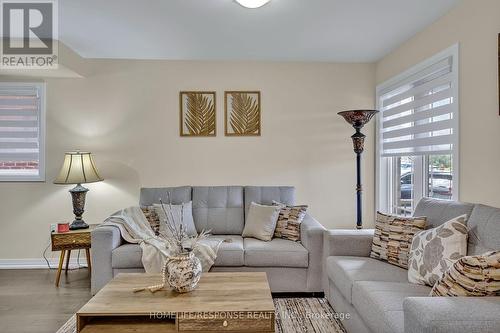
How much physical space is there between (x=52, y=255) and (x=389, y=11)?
4407 millimetres

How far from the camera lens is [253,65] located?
4152mm

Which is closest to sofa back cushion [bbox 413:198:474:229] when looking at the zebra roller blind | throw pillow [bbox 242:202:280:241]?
the zebra roller blind

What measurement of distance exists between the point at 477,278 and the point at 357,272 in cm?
85

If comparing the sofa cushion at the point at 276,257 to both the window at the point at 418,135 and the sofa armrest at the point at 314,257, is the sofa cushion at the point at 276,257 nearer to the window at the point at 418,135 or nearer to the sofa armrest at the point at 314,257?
the sofa armrest at the point at 314,257

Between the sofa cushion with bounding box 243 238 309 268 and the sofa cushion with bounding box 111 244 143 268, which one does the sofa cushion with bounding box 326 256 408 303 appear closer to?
the sofa cushion with bounding box 243 238 309 268

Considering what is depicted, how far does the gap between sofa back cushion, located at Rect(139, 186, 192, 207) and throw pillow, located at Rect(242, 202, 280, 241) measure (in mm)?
743

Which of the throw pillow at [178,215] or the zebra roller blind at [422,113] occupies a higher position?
the zebra roller blind at [422,113]

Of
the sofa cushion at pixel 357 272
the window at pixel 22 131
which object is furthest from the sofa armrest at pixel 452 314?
the window at pixel 22 131

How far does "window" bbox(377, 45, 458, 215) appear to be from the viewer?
9.14ft

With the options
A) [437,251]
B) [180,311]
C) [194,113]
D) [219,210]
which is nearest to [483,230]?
[437,251]

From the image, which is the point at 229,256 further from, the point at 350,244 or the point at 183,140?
the point at 183,140

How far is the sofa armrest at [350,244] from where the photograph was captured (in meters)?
2.74

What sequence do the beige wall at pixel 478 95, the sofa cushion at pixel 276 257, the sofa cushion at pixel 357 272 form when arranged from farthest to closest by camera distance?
the sofa cushion at pixel 276 257 → the beige wall at pixel 478 95 → the sofa cushion at pixel 357 272

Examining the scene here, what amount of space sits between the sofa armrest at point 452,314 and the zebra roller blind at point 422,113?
166 cm
